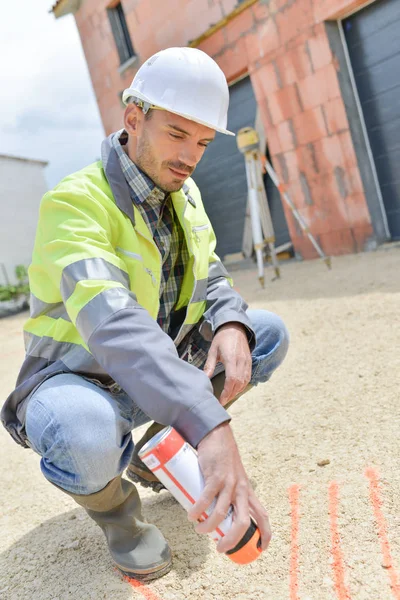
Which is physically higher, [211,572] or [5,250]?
[5,250]

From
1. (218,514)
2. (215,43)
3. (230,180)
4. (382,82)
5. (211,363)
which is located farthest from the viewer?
(230,180)

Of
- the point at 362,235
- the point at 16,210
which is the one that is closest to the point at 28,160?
the point at 16,210

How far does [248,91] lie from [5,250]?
1101 centimetres

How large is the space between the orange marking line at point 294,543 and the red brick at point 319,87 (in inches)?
215

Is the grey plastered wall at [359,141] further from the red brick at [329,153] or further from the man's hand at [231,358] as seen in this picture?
the man's hand at [231,358]

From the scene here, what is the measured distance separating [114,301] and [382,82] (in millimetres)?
5789

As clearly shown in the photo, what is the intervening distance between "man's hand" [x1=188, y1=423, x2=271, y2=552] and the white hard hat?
106cm

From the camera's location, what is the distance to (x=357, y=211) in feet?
21.4

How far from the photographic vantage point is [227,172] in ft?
28.5

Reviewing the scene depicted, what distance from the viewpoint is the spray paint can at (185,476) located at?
48.8 inches

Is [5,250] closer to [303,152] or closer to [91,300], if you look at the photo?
[303,152]

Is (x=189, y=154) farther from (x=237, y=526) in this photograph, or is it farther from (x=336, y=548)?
(x=336, y=548)

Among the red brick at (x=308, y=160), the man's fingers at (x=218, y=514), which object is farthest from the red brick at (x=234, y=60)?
the man's fingers at (x=218, y=514)

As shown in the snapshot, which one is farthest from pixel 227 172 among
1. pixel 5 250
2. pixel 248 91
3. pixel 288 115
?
pixel 5 250
